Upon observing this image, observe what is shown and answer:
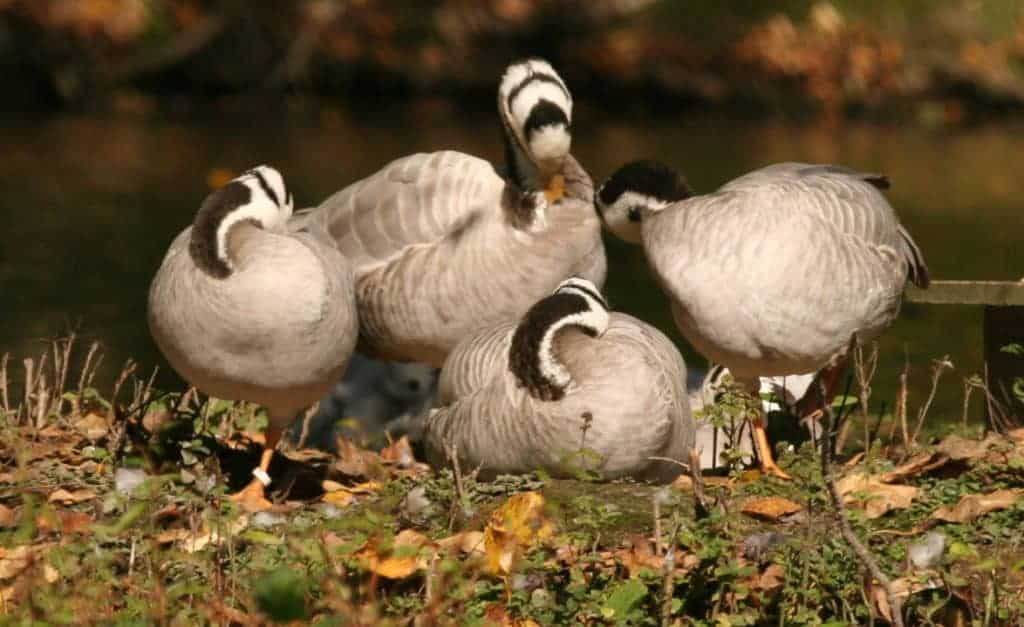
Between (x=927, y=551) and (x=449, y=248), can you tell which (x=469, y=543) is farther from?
(x=449, y=248)

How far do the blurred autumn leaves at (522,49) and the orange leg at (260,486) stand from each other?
14.1 m

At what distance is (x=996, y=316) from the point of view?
7.85 metres

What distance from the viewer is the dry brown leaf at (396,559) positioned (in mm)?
4461

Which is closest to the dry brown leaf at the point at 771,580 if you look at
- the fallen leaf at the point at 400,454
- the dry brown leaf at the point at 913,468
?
the dry brown leaf at the point at 913,468

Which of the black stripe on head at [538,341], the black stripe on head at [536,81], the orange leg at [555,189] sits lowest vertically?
the black stripe on head at [538,341]

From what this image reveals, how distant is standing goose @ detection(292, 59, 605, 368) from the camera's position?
26.3ft

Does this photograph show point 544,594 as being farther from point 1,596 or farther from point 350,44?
point 350,44

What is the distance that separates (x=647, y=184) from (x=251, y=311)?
1.70 metres

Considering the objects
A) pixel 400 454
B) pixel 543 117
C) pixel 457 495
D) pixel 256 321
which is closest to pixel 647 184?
pixel 543 117

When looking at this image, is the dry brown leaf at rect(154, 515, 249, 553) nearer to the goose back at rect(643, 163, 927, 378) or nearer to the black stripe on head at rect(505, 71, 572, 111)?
the goose back at rect(643, 163, 927, 378)

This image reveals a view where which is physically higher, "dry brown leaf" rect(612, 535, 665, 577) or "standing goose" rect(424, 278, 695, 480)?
"standing goose" rect(424, 278, 695, 480)

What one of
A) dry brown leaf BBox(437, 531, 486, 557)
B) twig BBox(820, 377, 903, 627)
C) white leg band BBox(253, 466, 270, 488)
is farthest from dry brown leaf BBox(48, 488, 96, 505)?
twig BBox(820, 377, 903, 627)

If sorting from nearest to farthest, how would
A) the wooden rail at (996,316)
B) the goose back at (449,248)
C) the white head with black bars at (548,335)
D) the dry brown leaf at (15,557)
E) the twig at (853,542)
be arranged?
1. the twig at (853,542)
2. the dry brown leaf at (15,557)
3. the white head with black bars at (548,335)
4. the wooden rail at (996,316)
5. the goose back at (449,248)

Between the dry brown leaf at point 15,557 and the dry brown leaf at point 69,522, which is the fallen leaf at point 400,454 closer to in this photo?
the dry brown leaf at point 69,522
